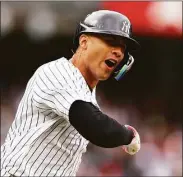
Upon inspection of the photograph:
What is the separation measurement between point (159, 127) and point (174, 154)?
1483mm

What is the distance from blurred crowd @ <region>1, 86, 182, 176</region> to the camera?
873cm

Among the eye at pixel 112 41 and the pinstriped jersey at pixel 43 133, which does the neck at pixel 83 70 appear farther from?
the eye at pixel 112 41

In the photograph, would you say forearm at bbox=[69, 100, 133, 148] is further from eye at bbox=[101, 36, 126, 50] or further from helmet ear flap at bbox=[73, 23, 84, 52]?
helmet ear flap at bbox=[73, 23, 84, 52]

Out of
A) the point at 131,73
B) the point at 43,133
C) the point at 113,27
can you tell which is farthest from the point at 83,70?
the point at 131,73

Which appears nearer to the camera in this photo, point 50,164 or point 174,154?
point 50,164

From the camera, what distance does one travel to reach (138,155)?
895 cm

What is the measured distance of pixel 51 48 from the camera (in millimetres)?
12617

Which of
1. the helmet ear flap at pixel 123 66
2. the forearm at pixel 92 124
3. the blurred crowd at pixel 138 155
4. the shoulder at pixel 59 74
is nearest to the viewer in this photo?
the forearm at pixel 92 124

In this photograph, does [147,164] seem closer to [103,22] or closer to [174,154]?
[174,154]

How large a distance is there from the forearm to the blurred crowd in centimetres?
585

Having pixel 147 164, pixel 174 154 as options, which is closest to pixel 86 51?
pixel 147 164

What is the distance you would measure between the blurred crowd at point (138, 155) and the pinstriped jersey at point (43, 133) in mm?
5609

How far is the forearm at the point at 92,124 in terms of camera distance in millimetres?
2576

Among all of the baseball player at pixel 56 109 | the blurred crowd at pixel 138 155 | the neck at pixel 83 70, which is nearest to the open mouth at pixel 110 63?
the baseball player at pixel 56 109
